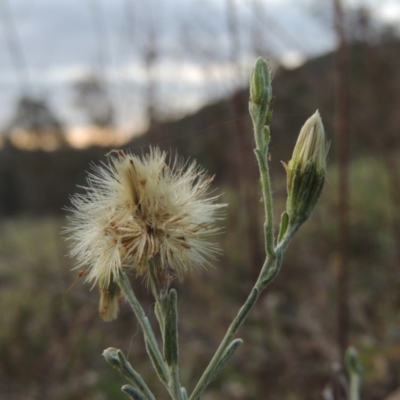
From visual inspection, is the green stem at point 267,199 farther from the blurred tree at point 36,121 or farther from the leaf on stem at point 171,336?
the blurred tree at point 36,121

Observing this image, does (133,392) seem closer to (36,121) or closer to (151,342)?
(151,342)

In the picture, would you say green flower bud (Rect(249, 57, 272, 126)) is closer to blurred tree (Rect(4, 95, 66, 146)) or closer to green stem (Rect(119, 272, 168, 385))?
green stem (Rect(119, 272, 168, 385))

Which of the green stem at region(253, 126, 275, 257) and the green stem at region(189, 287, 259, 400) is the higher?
the green stem at region(253, 126, 275, 257)

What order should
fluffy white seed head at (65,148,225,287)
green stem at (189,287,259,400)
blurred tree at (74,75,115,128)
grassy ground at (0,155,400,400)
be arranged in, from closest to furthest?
green stem at (189,287,259,400) < fluffy white seed head at (65,148,225,287) < grassy ground at (0,155,400,400) < blurred tree at (74,75,115,128)

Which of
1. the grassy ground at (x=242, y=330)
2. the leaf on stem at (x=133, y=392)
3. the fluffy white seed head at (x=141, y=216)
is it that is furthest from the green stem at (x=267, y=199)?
the grassy ground at (x=242, y=330)

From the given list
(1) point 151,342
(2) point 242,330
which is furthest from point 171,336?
(2) point 242,330

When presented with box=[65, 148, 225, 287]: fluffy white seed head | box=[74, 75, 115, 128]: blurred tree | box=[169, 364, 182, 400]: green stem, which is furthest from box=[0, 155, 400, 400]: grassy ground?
box=[169, 364, 182, 400]: green stem

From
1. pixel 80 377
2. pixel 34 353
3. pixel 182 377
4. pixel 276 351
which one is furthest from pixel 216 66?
pixel 34 353
